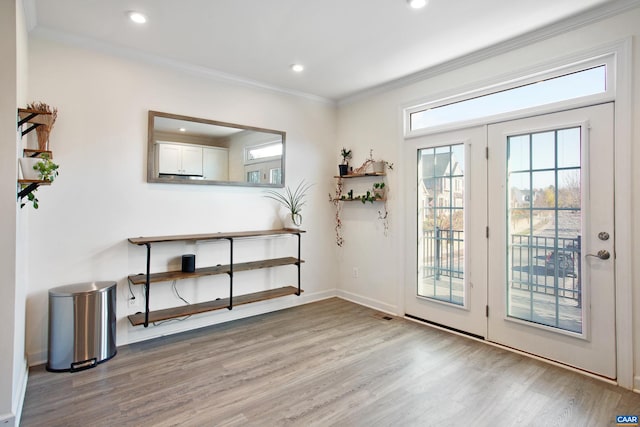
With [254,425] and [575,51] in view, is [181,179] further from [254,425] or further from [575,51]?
[575,51]

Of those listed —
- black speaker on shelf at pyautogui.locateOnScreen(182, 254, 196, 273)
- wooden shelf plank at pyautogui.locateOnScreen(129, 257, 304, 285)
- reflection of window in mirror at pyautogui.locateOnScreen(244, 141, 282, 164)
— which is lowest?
wooden shelf plank at pyautogui.locateOnScreen(129, 257, 304, 285)

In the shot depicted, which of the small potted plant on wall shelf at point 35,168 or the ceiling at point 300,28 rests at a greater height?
the ceiling at point 300,28

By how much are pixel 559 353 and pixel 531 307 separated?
0.39 metres

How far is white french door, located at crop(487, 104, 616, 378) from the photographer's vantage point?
8.18ft

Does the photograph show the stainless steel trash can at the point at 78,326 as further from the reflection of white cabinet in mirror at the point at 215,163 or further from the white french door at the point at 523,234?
the white french door at the point at 523,234

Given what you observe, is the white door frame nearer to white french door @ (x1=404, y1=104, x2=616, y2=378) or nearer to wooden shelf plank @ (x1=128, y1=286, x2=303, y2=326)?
white french door @ (x1=404, y1=104, x2=616, y2=378)

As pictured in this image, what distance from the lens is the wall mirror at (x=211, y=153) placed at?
3289mm

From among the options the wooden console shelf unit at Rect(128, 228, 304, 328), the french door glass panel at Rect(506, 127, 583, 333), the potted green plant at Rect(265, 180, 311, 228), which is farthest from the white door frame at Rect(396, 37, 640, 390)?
the potted green plant at Rect(265, 180, 311, 228)

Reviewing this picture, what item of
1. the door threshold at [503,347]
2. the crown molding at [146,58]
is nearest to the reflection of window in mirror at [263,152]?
the crown molding at [146,58]

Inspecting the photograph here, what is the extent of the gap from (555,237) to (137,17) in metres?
3.72

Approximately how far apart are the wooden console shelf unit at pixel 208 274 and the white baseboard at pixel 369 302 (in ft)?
2.80

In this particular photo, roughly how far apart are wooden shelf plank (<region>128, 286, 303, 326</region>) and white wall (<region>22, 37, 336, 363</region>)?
11cm

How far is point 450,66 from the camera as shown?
3402mm

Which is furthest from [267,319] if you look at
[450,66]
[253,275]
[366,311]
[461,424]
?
[450,66]
